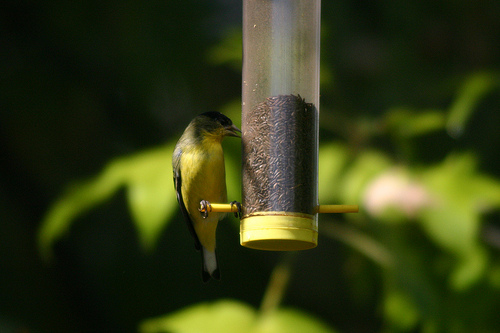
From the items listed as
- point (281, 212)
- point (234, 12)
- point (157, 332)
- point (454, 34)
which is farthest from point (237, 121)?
point (454, 34)

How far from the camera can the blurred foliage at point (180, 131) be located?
150 inches

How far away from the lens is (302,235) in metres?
2.74

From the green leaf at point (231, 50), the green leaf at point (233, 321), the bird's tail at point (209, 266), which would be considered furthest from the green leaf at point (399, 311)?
the green leaf at point (231, 50)

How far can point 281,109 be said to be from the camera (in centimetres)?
301

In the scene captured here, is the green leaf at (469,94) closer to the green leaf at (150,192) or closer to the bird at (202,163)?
the bird at (202,163)

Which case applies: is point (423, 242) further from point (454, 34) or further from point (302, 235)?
point (454, 34)

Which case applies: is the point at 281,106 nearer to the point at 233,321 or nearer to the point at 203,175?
the point at 203,175

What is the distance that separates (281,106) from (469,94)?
121 centimetres

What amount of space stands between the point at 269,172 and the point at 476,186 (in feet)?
3.66

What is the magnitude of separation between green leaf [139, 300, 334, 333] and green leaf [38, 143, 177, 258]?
1.42 ft

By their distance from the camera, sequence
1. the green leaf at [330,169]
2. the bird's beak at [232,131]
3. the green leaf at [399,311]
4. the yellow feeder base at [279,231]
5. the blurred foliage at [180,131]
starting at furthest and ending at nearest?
the blurred foliage at [180,131] → the green leaf at [399,311] → the green leaf at [330,169] → the bird's beak at [232,131] → the yellow feeder base at [279,231]

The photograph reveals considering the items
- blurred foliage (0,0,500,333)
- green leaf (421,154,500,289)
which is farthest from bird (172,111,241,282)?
green leaf (421,154,500,289)

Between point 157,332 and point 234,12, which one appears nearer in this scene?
point 157,332

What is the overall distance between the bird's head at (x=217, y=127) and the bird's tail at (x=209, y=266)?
741mm
